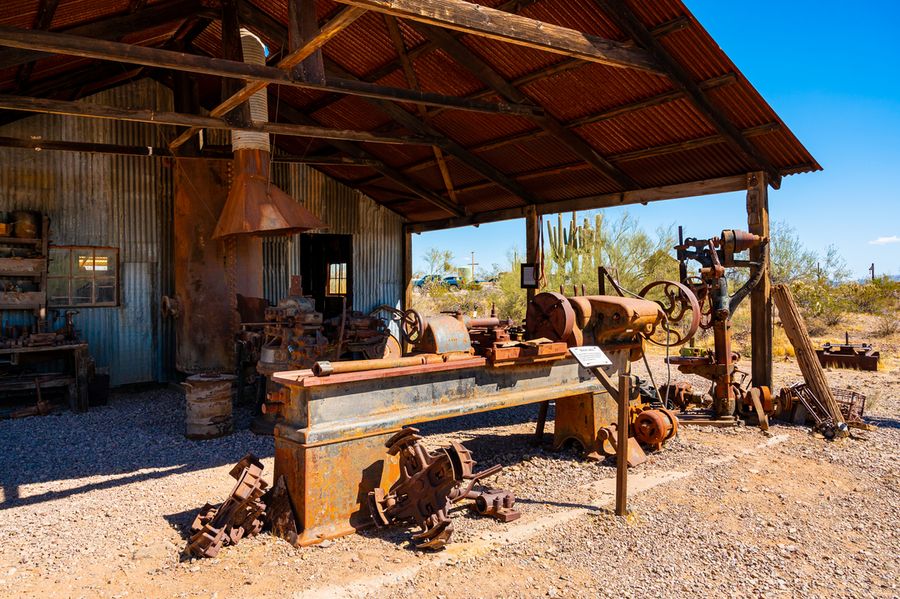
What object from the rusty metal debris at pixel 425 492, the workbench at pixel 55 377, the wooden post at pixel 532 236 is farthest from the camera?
the wooden post at pixel 532 236

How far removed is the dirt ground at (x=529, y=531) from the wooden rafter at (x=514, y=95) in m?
4.36

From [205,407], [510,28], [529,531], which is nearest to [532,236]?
[510,28]

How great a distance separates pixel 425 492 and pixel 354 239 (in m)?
9.99

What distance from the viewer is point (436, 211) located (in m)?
13.2

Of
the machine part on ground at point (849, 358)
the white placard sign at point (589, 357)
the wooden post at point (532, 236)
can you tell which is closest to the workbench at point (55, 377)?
the wooden post at point (532, 236)

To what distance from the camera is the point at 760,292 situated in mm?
7871

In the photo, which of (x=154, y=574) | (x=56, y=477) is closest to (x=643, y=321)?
(x=154, y=574)

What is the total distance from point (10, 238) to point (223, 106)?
4.82m

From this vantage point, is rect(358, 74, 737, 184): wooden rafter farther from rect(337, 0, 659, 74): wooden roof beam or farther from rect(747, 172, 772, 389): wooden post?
rect(747, 172, 772, 389): wooden post

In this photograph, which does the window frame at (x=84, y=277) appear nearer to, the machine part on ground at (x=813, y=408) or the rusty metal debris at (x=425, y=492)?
the rusty metal debris at (x=425, y=492)

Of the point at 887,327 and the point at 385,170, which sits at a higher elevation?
the point at 385,170

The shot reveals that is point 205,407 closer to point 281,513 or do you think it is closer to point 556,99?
point 281,513

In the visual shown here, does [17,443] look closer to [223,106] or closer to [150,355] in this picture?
[150,355]

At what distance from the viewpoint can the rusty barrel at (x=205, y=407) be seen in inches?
278
